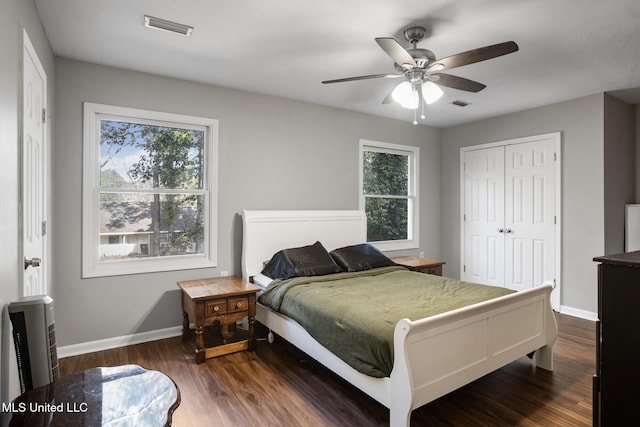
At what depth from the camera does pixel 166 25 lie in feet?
8.02

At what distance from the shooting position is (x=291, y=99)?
4105 mm

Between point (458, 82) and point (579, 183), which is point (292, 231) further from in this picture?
point (579, 183)

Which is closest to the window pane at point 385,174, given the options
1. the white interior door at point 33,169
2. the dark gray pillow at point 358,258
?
the dark gray pillow at point 358,258

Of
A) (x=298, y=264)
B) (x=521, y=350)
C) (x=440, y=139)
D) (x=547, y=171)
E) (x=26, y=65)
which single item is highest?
(x=440, y=139)

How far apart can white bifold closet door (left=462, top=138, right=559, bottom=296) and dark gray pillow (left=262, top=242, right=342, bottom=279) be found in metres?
2.55

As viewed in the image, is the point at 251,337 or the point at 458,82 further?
the point at 251,337

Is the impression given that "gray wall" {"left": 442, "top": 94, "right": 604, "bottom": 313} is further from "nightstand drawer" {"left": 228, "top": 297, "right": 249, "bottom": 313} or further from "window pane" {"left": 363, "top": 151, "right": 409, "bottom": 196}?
"nightstand drawer" {"left": 228, "top": 297, "right": 249, "bottom": 313}

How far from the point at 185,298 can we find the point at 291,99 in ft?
7.94

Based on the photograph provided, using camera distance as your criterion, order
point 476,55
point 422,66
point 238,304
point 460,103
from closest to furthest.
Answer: point 476,55
point 422,66
point 238,304
point 460,103

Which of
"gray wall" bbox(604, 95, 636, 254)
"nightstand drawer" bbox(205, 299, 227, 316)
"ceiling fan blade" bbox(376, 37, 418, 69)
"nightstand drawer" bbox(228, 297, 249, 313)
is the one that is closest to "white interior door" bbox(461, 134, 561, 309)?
"gray wall" bbox(604, 95, 636, 254)

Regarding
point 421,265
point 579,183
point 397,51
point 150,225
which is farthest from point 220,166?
point 579,183

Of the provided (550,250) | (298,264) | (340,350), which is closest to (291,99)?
(298,264)

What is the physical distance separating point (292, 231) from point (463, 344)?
7.27 ft

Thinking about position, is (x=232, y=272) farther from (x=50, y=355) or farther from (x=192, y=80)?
(x=50, y=355)
